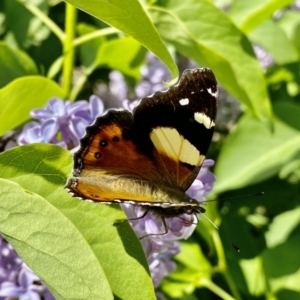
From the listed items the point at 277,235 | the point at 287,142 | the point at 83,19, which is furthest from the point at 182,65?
the point at 277,235

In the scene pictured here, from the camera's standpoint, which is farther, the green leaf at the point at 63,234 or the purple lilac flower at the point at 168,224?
the purple lilac flower at the point at 168,224

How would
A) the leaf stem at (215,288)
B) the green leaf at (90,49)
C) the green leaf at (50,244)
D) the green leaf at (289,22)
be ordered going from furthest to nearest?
1. the green leaf at (289,22)
2. the green leaf at (90,49)
3. the leaf stem at (215,288)
4. the green leaf at (50,244)

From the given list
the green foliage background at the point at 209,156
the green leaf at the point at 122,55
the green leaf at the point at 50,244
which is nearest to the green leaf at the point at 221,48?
the green foliage background at the point at 209,156

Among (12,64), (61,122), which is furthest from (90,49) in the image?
(61,122)

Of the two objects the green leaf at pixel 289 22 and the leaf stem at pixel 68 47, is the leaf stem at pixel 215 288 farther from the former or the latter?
the green leaf at pixel 289 22

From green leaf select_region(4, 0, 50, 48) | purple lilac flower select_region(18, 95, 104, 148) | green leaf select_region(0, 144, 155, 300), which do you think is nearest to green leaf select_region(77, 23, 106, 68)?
green leaf select_region(4, 0, 50, 48)

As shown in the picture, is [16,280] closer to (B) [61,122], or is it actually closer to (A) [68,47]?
(B) [61,122]

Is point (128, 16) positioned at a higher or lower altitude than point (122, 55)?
higher

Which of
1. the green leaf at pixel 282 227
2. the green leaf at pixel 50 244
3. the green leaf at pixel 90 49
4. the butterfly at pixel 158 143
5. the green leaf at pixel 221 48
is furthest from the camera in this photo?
the green leaf at pixel 90 49
